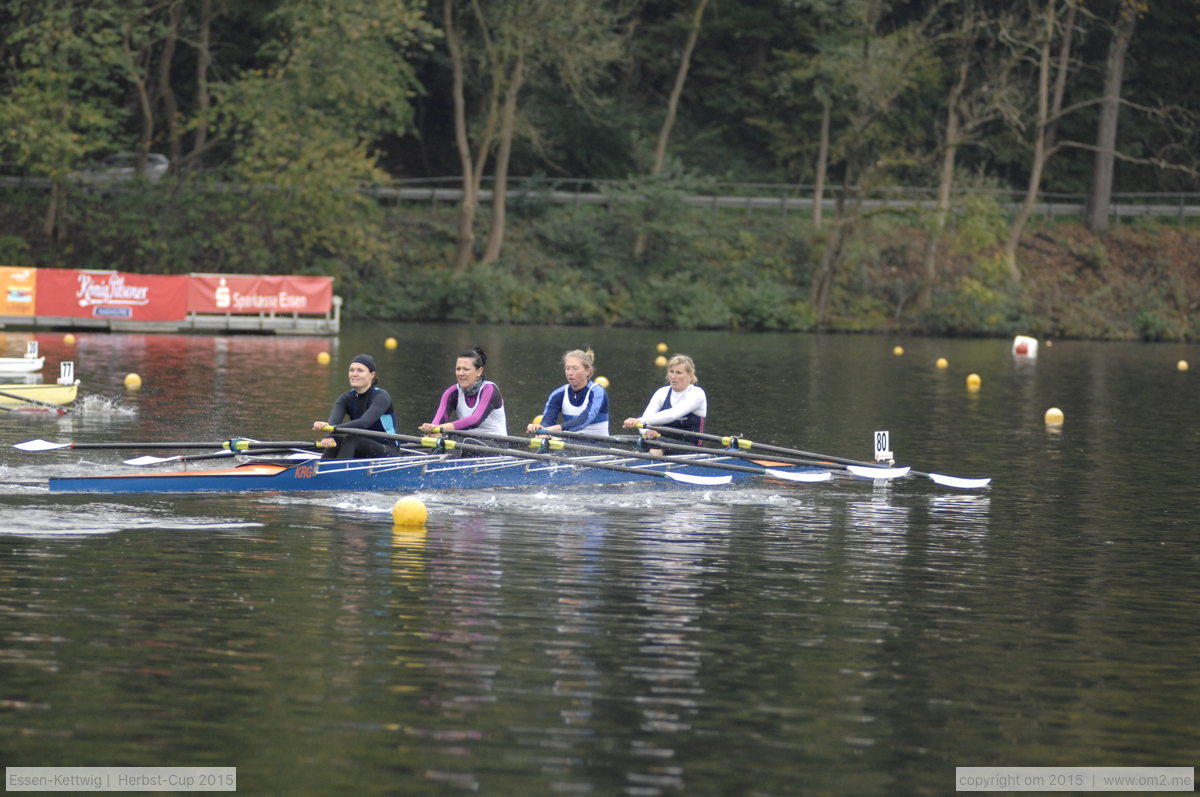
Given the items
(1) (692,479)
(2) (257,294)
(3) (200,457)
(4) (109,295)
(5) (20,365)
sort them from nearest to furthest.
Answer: (3) (200,457)
(1) (692,479)
(5) (20,365)
(4) (109,295)
(2) (257,294)

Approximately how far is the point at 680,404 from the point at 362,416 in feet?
11.9

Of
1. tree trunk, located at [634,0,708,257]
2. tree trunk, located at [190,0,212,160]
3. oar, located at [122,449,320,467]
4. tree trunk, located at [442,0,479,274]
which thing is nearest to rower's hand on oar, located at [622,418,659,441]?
oar, located at [122,449,320,467]

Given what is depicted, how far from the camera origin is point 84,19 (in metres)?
44.2

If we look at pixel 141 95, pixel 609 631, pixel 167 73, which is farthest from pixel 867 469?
pixel 167 73

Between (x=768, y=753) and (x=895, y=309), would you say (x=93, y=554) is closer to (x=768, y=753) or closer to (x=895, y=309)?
(x=768, y=753)

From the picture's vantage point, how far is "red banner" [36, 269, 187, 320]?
128 ft

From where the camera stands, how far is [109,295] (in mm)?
39781

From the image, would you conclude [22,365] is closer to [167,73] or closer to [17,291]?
[17,291]

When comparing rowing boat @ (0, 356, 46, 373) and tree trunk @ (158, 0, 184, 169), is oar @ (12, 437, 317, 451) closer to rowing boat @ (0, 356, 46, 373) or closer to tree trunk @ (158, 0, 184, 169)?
rowing boat @ (0, 356, 46, 373)

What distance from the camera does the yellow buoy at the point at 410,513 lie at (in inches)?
522

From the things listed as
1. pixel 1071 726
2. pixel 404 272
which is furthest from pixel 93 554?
pixel 404 272

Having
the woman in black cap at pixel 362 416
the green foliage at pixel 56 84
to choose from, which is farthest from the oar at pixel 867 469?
the green foliage at pixel 56 84

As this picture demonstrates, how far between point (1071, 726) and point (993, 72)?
155 feet

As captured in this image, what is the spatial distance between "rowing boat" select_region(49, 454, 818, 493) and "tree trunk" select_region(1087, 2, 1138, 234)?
41.4 metres
